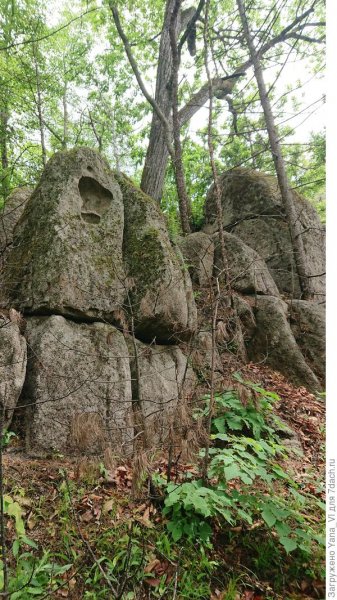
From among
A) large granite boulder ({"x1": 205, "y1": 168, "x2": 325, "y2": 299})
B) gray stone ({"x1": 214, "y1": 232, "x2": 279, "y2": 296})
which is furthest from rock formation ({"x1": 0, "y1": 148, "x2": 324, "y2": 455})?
large granite boulder ({"x1": 205, "y1": 168, "x2": 325, "y2": 299})

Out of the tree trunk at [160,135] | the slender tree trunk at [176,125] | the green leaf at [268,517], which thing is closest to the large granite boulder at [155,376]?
the green leaf at [268,517]

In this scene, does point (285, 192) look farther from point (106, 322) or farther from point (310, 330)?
point (106, 322)

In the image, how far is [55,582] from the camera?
2.11 meters

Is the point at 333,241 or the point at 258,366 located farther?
the point at 258,366

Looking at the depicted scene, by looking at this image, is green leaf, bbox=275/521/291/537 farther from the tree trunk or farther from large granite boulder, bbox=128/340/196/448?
the tree trunk

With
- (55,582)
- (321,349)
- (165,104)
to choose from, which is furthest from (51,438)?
(165,104)

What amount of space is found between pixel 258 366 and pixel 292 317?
4.96ft

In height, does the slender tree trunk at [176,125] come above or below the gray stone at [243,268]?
above

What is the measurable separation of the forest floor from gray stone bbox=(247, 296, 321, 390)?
10.1 ft

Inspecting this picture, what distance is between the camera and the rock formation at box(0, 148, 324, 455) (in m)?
3.31

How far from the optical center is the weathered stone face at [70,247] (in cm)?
402

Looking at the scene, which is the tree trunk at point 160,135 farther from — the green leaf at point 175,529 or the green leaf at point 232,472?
the green leaf at point 175,529

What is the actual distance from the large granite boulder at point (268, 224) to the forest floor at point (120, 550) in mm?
5766

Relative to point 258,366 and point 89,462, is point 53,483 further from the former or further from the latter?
point 258,366
